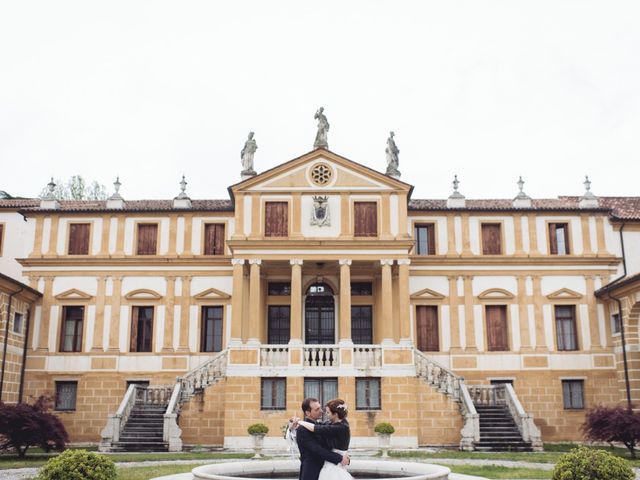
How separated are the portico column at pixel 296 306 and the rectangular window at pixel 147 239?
7924mm

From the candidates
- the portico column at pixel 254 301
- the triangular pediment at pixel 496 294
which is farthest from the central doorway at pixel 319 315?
the triangular pediment at pixel 496 294

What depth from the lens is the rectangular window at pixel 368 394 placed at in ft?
93.6

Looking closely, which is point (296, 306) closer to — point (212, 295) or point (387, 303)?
point (387, 303)

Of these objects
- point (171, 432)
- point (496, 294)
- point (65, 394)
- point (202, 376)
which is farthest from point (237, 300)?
point (496, 294)

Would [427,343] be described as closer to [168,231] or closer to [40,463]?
[168,231]

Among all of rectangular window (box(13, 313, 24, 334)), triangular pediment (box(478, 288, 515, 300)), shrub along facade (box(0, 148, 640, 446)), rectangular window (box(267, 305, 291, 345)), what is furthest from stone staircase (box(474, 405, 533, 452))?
rectangular window (box(13, 313, 24, 334))

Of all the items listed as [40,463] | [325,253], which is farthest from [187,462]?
[325,253]

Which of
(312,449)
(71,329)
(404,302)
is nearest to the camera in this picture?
(312,449)

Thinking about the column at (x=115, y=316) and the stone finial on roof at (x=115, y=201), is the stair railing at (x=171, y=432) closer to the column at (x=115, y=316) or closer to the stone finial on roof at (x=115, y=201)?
the column at (x=115, y=316)

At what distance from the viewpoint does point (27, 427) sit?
23312mm

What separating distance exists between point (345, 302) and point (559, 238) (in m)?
11.5

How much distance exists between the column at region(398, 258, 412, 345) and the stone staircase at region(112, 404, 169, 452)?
1038cm

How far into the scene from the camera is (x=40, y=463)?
22047 millimetres

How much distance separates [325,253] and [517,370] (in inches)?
410
